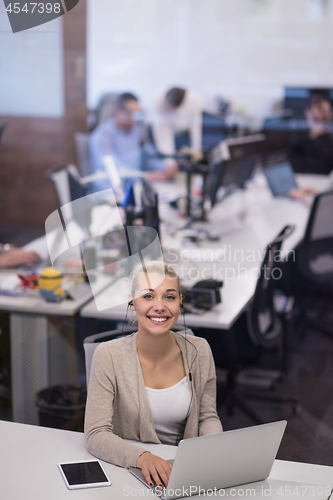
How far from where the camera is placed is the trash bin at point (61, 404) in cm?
247

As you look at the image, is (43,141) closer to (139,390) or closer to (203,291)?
(203,291)

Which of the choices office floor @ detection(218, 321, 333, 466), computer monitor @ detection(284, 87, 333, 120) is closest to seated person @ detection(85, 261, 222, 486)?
office floor @ detection(218, 321, 333, 466)

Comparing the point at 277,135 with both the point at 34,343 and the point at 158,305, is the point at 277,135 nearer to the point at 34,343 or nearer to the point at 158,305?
the point at 34,343

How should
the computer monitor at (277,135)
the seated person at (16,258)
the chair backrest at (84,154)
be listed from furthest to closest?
the computer monitor at (277,135), the chair backrest at (84,154), the seated person at (16,258)

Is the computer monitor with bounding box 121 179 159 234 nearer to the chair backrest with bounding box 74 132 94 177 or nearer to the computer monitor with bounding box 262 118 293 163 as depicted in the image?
the chair backrest with bounding box 74 132 94 177

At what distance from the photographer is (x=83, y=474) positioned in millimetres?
1502

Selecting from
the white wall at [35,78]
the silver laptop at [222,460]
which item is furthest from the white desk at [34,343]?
the white wall at [35,78]

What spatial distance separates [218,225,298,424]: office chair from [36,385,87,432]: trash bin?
70 centimetres

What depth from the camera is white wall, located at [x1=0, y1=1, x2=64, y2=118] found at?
17.9ft

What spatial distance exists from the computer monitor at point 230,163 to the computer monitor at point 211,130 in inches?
77.3

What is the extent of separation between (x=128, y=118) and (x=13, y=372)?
2804 mm

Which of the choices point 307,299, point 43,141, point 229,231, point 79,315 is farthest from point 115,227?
point 43,141

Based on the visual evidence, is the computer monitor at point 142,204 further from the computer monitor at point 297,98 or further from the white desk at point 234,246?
the computer monitor at point 297,98

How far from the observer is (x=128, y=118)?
4.85 meters
